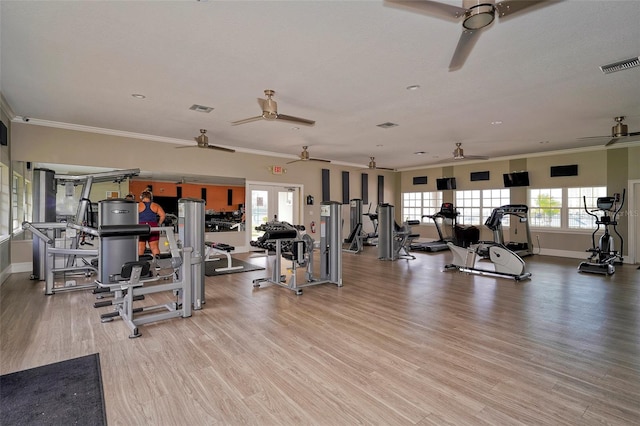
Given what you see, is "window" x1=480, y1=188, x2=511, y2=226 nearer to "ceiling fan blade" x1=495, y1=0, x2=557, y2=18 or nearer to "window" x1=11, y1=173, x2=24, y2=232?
"ceiling fan blade" x1=495, y1=0, x2=557, y2=18

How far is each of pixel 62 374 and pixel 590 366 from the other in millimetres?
4198

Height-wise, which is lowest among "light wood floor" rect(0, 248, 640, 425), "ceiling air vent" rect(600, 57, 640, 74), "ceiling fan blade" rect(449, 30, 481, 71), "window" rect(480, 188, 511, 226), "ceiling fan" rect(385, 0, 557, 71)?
"light wood floor" rect(0, 248, 640, 425)

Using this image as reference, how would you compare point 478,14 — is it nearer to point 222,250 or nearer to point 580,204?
point 222,250

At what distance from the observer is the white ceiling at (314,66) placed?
2.69m

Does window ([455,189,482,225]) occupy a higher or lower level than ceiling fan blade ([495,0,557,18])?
lower

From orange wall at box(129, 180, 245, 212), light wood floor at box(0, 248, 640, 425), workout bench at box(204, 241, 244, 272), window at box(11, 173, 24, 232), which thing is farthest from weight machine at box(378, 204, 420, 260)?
window at box(11, 173, 24, 232)

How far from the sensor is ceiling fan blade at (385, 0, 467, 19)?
193 centimetres

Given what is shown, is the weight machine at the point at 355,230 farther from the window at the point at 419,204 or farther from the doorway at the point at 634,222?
the doorway at the point at 634,222

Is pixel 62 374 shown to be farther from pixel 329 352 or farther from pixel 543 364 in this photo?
pixel 543 364

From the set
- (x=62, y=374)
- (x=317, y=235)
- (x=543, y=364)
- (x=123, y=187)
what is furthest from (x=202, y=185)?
(x=543, y=364)

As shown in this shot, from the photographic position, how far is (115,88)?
14.1 ft

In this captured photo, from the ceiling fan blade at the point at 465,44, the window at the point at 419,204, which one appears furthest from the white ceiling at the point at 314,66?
the window at the point at 419,204

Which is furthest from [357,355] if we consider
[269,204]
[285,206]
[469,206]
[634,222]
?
[469,206]

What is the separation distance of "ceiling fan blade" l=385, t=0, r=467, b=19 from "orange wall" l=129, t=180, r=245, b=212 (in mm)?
7036
